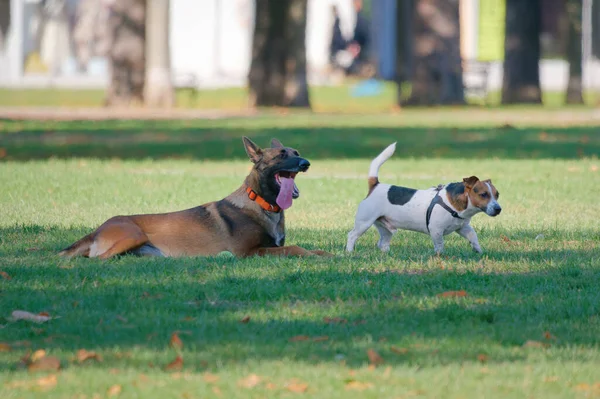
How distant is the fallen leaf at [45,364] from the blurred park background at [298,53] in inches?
1028

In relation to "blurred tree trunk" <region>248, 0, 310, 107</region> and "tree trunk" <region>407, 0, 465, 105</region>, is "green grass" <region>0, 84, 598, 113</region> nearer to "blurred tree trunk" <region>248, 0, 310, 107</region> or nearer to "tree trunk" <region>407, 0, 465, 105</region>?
"blurred tree trunk" <region>248, 0, 310, 107</region>

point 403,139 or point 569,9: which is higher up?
point 569,9

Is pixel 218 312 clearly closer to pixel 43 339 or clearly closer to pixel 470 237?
pixel 43 339

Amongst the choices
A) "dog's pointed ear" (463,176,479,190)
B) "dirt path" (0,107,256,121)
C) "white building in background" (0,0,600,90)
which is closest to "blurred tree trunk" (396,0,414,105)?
"dirt path" (0,107,256,121)

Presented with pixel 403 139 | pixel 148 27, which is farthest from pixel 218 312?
pixel 148 27

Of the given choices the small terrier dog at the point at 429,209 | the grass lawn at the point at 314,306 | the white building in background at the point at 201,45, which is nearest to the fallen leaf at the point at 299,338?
the grass lawn at the point at 314,306

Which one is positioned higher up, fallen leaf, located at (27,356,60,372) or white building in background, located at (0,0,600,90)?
white building in background, located at (0,0,600,90)

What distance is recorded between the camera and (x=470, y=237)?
944 cm

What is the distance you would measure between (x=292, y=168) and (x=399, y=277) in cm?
145

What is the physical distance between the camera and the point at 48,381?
5734 mm

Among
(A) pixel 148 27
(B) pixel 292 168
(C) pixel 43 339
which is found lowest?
(C) pixel 43 339

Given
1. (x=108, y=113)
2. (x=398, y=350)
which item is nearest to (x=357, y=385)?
(x=398, y=350)

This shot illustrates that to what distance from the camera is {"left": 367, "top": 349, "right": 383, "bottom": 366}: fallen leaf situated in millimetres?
6105

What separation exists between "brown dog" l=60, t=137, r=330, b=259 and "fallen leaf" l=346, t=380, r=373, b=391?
3382 mm
